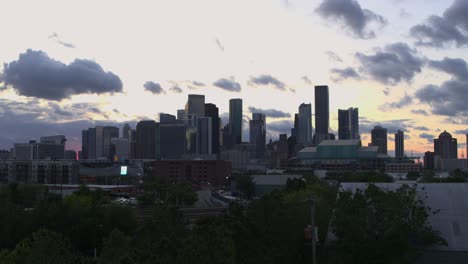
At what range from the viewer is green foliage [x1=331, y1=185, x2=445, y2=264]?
41562 mm

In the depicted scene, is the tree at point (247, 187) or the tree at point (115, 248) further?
the tree at point (247, 187)

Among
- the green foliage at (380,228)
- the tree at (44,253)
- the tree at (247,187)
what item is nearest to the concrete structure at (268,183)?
the tree at (247,187)

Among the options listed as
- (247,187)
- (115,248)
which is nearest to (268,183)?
(247,187)

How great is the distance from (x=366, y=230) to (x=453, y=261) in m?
9.77

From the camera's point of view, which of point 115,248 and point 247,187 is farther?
point 247,187

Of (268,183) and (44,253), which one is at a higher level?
(44,253)

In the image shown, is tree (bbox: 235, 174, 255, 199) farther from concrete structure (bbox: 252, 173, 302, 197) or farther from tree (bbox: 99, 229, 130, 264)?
tree (bbox: 99, 229, 130, 264)

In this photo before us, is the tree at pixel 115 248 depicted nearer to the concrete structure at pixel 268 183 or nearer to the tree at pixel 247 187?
the tree at pixel 247 187

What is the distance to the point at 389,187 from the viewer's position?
2384 inches

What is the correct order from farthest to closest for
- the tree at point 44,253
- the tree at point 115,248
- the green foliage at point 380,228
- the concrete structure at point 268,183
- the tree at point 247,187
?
the concrete structure at point 268,183 → the tree at point 247,187 → the green foliage at point 380,228 → the tree at point 115,248 → the tree at point 44,253

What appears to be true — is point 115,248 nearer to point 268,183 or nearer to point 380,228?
point 380,228

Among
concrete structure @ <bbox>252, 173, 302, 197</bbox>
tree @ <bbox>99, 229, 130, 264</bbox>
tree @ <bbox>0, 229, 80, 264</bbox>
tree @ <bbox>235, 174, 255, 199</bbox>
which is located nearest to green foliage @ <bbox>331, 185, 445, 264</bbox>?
tree @ <bbox>99, 229, 130, 264</bbox>

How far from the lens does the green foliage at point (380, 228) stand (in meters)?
41.6

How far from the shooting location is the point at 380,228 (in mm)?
44656
